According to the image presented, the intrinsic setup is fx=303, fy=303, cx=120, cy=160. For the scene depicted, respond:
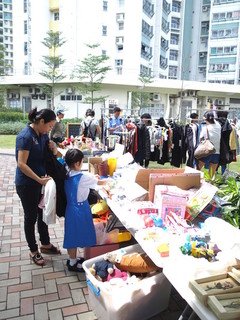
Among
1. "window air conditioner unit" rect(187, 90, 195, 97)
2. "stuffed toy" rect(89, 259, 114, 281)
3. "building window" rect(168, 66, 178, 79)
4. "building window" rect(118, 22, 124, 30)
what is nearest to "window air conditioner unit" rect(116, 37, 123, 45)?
"building window" rect(118, 22, 124, 30)

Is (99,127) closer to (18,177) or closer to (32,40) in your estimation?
(18,177)

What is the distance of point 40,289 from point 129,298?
100 centimetres

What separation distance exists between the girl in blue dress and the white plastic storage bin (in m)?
0.47

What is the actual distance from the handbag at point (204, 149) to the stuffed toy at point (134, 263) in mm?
3450

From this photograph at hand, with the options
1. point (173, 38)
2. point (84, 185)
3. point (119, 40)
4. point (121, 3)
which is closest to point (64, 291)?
point (84, 185)

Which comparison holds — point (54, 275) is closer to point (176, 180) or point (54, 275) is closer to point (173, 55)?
point (176, 180)

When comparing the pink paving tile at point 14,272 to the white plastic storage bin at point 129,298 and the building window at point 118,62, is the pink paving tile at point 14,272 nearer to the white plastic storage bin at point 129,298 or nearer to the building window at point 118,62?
the white plastic storage bin at point 129,298

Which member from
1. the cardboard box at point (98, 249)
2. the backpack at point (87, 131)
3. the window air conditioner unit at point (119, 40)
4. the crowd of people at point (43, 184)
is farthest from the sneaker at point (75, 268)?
the window air conditioner unit at point (119, 40)

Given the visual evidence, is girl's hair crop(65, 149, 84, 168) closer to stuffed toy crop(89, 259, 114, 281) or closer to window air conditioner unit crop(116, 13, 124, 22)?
stuffed toy crop(89, 259, 114, 281)

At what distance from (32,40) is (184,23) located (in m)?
21.8

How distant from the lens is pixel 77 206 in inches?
108

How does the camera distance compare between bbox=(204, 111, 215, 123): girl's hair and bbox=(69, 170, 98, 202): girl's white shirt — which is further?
bbox=(204, 111, 215, 123): girl's hair

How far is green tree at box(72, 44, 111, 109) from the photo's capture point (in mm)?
22406

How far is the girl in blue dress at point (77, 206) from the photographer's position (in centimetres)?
274
